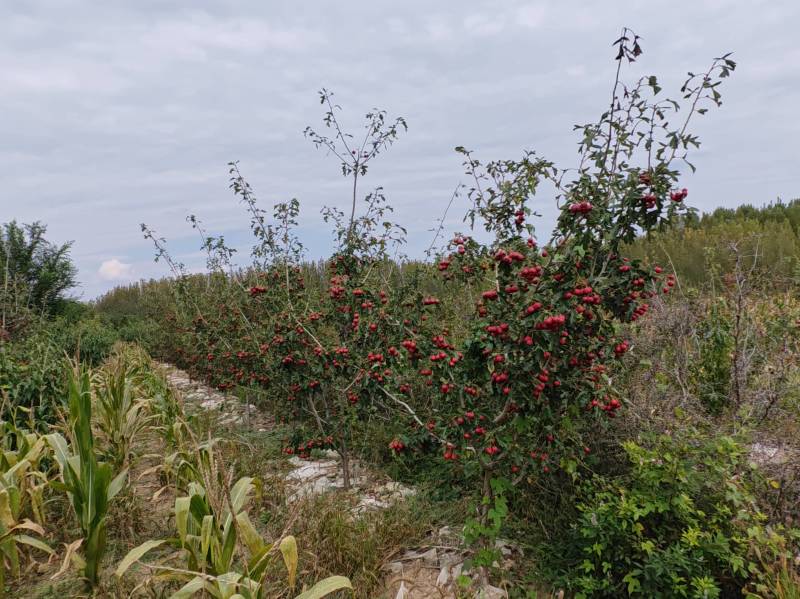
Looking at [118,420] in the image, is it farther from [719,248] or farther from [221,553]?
[719,248]

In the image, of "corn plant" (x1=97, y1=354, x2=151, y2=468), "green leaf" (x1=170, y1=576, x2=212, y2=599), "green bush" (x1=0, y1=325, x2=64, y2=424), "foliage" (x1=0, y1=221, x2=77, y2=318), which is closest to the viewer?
"green leaf" (x1=170, y1=576, x2=212, y2=599)

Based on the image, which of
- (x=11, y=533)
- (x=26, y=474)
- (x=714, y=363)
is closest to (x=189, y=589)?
(x=11, y=533)

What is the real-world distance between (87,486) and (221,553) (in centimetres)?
103

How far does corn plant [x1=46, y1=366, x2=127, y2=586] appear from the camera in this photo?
108 inches

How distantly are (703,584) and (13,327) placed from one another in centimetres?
1065

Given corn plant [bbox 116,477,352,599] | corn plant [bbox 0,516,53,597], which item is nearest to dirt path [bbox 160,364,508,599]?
corn plant [bbox 116,477,352,599]

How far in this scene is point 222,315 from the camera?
7.45m

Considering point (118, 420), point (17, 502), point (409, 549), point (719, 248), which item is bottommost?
point (409, 549)

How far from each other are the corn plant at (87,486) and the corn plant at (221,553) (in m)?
0.48

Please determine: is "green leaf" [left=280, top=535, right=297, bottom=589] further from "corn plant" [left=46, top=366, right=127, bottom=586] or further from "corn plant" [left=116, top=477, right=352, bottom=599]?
"corn plant" [left=46, top=366, right=127, bottom=586]

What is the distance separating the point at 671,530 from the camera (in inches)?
106

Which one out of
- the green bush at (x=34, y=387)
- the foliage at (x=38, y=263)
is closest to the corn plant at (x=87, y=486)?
the green bush at (x=34, y=387)

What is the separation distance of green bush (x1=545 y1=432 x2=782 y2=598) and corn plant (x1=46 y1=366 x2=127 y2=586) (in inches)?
97.3

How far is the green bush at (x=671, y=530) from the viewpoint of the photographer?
2.40m
